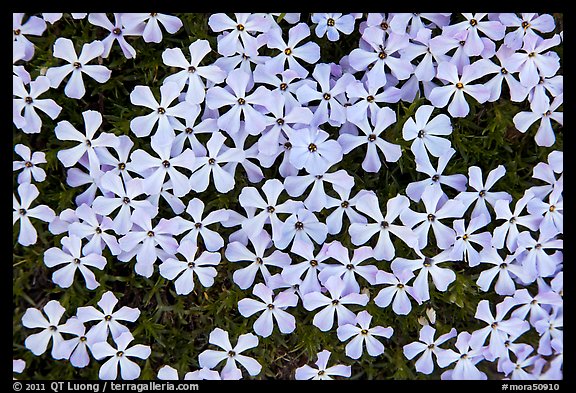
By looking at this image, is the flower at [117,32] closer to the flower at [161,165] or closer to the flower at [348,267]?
the flower at [161,165]

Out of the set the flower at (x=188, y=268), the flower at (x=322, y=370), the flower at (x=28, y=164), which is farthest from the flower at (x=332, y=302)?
the flower at (x=28, y=164)

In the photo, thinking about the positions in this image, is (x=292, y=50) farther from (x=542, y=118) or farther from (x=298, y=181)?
(x=542, y=118)

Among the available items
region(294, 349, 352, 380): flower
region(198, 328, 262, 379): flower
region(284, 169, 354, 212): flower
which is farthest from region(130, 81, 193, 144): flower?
region(294, 349, 352, 380): flower


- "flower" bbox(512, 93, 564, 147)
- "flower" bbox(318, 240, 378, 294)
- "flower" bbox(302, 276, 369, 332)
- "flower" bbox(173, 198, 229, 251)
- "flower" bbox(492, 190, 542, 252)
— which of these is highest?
"flower" bbox(512, 93, 564, 147)

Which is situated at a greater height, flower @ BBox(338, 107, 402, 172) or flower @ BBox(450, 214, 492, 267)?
flower @ BBox(338, 107, 402, 172)

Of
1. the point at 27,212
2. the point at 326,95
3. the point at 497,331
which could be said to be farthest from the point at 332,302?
the point at 27,212

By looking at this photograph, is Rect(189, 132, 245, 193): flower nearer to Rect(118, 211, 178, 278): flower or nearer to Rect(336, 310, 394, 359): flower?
Rect(118, 211, 178, 278): flower
